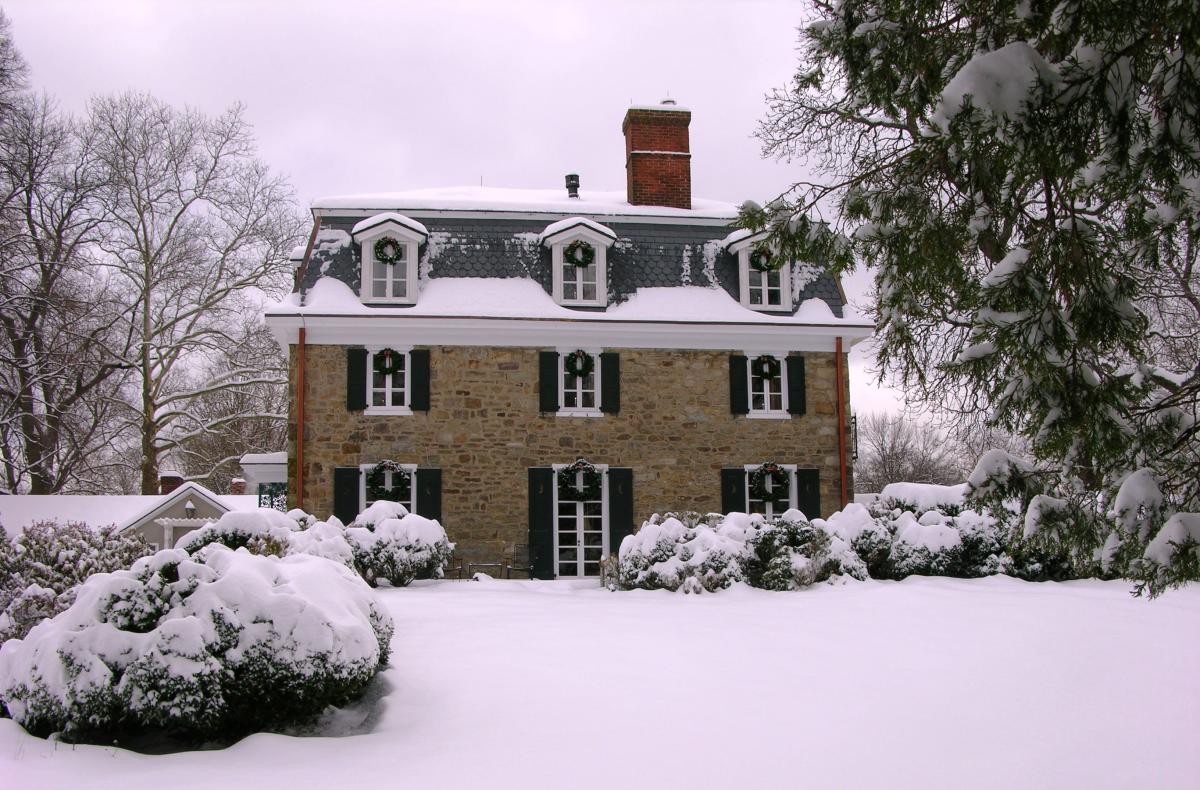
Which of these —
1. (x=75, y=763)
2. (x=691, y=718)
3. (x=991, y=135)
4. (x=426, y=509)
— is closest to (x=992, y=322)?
(x=991, y=135)

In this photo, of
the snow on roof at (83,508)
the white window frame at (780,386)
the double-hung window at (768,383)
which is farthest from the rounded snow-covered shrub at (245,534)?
the double-hung window at (768,383)

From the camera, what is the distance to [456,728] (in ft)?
17.9

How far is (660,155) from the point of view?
65.1ft

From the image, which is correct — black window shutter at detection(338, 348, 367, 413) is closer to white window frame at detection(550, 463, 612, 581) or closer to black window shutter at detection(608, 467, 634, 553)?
white window frame at detection(550, 463, 612, 581)

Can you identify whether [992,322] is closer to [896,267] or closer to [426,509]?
[896,267]

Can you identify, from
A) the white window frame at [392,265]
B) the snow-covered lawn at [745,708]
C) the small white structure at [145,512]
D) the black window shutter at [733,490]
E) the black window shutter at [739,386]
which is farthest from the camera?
the small white structure at [145,512]

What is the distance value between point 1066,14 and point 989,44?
0.84m

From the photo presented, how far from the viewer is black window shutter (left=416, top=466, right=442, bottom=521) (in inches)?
651

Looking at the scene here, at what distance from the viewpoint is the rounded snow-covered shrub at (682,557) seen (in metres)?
11.4

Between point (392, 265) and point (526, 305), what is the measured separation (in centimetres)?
250

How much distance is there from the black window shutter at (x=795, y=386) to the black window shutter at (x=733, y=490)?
1.56m

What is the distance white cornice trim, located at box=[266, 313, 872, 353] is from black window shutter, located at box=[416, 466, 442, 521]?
2298 millimetres

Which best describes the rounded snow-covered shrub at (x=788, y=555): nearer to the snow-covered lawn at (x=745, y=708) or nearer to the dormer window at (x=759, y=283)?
the snow-covered lawn at (x=745, y=708)

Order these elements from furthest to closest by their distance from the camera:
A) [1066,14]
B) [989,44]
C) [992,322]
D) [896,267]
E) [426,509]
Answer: [426,509] → [896,267] → [989,44] → [992,322] → [1066,14]
